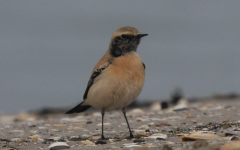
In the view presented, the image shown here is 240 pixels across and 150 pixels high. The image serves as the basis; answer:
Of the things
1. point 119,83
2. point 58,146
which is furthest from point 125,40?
point 58,146

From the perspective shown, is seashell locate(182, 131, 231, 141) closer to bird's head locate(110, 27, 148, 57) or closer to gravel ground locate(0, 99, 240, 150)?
gravel ground locate(0, 99, 240, 150)

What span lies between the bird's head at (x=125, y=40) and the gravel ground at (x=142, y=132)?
4.09 feet

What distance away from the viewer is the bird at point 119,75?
6273mm

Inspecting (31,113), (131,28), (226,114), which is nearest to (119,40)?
(131,28)

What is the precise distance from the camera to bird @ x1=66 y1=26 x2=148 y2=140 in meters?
6.27

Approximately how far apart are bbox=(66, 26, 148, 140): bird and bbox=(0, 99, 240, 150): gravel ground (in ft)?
1.64

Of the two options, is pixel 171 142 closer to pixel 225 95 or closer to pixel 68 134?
pixel 68 134

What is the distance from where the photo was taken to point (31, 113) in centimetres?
1251

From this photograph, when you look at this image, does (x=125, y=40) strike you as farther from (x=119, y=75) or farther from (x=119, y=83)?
(x=119, y=83)

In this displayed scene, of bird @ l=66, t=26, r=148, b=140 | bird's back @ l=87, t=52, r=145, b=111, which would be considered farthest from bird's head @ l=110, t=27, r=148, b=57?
bird's back @ l=87, t=52, r=145, b=111

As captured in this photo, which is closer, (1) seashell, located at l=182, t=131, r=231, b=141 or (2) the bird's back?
(1) seashell, located at l=182, t=131, r=231, b=141

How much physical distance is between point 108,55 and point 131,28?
0.53 m

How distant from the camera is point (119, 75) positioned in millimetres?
6277

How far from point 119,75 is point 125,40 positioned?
63 cm
